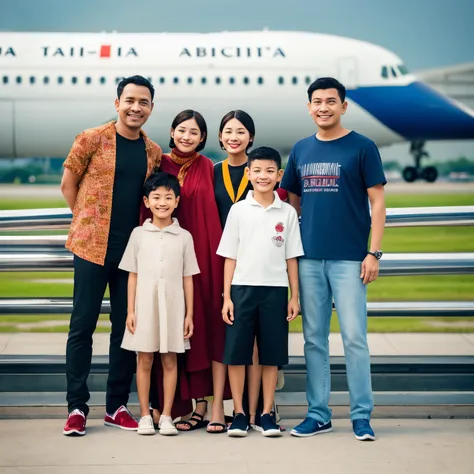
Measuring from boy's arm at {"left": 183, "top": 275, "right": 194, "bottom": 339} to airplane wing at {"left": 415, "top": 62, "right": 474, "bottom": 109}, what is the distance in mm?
36469

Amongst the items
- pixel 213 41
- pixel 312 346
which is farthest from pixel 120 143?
pixel 213 41

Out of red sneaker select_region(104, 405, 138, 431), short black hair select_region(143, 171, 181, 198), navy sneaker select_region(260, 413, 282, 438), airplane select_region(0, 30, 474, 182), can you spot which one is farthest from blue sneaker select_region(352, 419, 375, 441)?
airplane select_region(0, 30, 474, 182)

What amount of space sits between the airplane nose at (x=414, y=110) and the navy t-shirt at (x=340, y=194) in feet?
62.1

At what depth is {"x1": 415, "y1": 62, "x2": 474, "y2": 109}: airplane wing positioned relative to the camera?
127 feet

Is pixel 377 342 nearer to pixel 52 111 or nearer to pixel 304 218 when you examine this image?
pixel 304 218

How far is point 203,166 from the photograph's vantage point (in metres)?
3.69

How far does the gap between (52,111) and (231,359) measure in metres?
20.0

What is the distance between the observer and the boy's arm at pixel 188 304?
3566 mm

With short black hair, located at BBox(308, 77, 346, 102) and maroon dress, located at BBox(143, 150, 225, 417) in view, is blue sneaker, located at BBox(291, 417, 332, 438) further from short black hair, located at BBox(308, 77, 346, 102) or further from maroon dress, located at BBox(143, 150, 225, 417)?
short black hair, located at BBox(308, 77, 346, 102)

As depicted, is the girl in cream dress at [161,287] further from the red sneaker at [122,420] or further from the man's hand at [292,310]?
the man's hand at [292,310]

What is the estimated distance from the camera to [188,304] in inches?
141

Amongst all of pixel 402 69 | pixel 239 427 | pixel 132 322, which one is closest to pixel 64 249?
pixel 132 322

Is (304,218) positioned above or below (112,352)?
above

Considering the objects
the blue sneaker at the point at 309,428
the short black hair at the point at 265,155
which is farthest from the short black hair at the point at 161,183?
the blue sneaker at the point at 309,428
